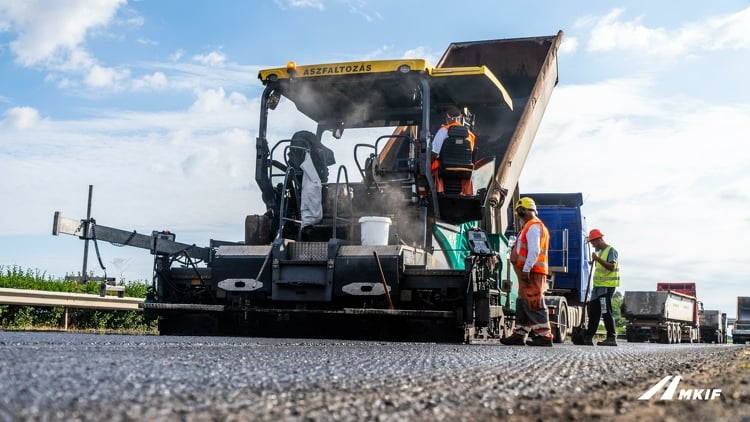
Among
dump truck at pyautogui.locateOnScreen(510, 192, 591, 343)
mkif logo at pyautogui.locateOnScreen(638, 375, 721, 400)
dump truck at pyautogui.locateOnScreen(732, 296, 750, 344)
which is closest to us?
mkif logo at pyautogui.locateOnScreen(638, 375, 721, 400)

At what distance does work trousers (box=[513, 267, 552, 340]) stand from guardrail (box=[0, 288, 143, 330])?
4141 mm

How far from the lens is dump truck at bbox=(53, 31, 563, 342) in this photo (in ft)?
23.8

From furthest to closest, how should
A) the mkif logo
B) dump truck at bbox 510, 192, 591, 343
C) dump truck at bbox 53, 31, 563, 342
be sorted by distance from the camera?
dump truck at bbox 510, 192, 591, 343 → dump truck at bbox 53, 31, 563, 342 → the mkif logo

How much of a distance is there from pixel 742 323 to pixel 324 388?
1208 inches

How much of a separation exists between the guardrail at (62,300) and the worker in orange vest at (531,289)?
4134mm

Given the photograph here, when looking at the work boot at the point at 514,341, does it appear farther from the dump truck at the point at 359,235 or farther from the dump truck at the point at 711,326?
the dump truck at the point at 711,326

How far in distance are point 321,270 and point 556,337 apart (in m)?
4.57

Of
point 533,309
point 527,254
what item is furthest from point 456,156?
point 533,309

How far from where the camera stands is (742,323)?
98.9ft

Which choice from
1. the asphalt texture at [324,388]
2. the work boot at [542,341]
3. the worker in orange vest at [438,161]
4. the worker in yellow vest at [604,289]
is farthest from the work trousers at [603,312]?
the asphalt texture at [324,388]

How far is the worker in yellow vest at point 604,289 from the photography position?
33.1ft

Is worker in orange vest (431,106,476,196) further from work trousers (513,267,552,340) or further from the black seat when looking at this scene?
work trousers (513,267,552,340)

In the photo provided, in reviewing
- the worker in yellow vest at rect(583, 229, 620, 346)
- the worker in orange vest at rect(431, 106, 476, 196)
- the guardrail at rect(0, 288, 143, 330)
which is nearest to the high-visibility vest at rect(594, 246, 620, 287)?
the worker in yellow vest at rect(583, 229, 620, 346)

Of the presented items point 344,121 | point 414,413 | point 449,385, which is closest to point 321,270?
point 344,121
